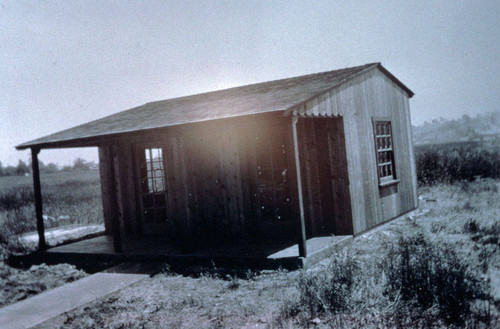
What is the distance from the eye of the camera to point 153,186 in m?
10.5

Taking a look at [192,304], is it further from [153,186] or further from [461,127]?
[461,127]

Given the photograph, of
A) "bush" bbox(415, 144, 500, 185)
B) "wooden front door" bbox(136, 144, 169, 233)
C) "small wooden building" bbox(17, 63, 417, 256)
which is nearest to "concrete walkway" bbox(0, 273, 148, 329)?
"small wooden building" bbox(17, 63, 417, 256)

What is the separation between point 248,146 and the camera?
909 centimetres

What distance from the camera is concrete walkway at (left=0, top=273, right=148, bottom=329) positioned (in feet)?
18.9

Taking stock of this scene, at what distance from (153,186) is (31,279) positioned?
352 centimetres

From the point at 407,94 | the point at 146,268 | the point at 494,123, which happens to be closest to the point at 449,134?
the point at 494,123

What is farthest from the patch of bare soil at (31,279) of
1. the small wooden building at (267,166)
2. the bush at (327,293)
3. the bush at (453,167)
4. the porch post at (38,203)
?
the bush at (453,167)

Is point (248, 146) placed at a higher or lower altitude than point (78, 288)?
higher

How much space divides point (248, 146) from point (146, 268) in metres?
3.30

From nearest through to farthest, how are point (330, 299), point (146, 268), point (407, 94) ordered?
point (330, 299) < point (146, 268) < point (407, 94)

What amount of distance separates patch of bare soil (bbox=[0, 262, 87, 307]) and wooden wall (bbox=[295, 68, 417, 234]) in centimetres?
548

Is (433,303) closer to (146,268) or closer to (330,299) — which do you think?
(330,299)

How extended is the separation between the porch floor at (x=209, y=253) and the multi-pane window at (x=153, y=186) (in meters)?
0.70

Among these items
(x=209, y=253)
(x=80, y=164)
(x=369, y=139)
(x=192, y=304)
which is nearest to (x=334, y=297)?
(x=192, y=304)
